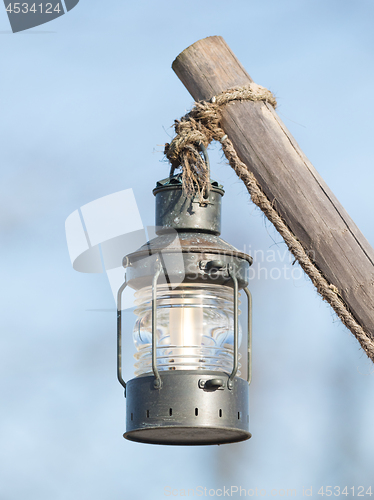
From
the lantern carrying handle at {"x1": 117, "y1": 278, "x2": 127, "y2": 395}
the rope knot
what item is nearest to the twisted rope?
the rope knot

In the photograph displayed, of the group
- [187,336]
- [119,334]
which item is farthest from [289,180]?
[119,334]

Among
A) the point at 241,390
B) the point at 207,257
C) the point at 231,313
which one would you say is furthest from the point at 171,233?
the point at 241,390

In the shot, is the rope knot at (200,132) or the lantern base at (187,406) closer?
the lantern base at (187,406)

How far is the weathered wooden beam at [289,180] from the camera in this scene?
5.60 ft

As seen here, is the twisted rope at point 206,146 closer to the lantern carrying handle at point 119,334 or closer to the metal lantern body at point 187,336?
the metal lantern body at point 187,336

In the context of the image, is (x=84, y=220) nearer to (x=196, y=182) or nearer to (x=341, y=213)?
(x=196, y=182)

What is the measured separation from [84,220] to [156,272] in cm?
30

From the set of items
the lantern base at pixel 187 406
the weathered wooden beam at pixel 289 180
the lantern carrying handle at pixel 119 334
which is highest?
the weathered wooden beam at pixel 289 180

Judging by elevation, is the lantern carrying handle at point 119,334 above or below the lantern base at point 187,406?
above

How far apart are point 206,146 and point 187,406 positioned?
70 centimetres

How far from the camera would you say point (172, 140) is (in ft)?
6.29

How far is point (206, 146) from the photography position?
190 cm

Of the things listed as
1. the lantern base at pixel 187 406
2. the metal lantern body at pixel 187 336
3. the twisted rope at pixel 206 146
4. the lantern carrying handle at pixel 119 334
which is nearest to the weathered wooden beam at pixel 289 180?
the twisted rope at pixel 206 146

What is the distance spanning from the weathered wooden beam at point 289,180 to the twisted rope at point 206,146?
16 millimetres
